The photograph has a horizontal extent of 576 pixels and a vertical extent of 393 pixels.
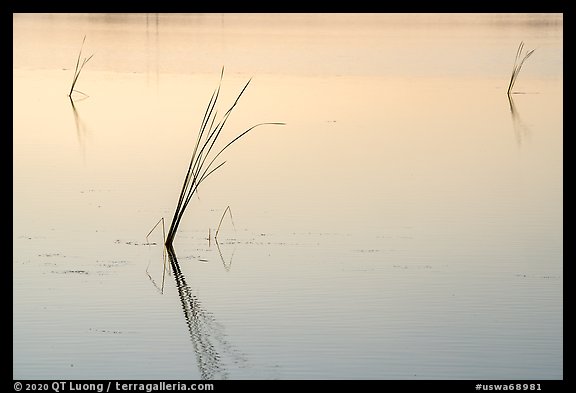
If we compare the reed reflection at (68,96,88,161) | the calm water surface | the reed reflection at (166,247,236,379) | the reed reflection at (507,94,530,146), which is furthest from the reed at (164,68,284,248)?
the reed reflection at (507,94,530,146)

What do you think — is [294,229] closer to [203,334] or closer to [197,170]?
[197,170]

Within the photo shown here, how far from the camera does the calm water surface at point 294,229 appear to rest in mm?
4926

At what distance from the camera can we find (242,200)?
7238mm

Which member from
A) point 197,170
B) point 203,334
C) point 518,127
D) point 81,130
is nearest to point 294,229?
point 197,170

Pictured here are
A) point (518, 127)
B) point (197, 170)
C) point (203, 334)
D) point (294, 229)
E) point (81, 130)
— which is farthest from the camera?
point (518, 127)

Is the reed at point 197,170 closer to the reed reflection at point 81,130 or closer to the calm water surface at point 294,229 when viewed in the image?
the calm water surface at point 294,229

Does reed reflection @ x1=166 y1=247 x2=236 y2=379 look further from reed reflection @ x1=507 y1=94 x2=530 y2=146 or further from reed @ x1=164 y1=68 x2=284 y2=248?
reed reflection @ x1=507 y1=94 x2=530 y2=146

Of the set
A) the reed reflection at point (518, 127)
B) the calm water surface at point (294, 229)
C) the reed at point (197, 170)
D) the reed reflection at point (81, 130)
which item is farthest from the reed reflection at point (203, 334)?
the reed reflection at point (518, 127)

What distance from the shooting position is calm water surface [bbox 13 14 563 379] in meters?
4.93

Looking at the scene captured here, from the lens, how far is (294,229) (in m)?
6.65

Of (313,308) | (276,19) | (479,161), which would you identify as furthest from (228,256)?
(276,19)

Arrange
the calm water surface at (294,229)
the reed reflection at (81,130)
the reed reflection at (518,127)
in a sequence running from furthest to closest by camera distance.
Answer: the reed reflection at (518,127)
the reed reflection at (81,130)
the calm water surface at (294,229)

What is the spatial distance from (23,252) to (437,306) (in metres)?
2.21
